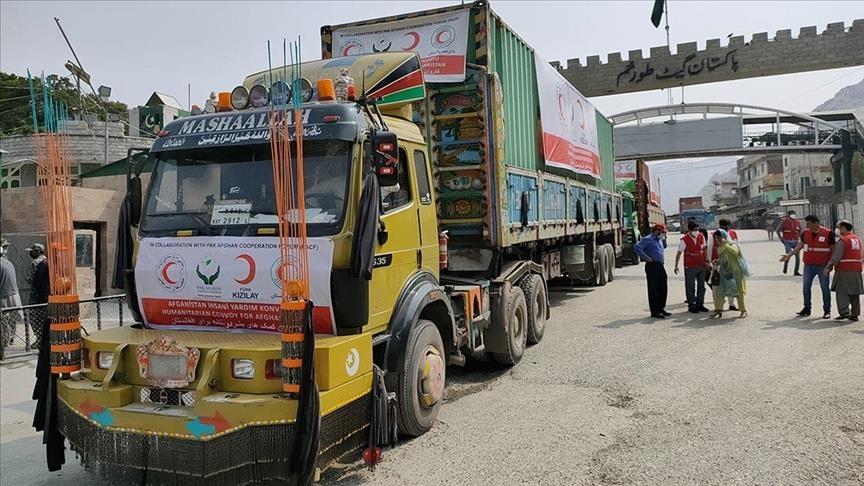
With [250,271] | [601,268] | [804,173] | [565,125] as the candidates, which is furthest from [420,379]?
[804,173]

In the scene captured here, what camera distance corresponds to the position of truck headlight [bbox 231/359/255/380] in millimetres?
3518

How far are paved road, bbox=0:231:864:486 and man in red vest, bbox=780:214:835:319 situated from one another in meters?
0.76

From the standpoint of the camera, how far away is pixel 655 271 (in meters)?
10.3

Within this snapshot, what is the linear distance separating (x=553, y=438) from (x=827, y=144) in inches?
1522

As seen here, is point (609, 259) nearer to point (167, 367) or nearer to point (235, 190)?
point (235, 190)

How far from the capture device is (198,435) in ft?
11.0

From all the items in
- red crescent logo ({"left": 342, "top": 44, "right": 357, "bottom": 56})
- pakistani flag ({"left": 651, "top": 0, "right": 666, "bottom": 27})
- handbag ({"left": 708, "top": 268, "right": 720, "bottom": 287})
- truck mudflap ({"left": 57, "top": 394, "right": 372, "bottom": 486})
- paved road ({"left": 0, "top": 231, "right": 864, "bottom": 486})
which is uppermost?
pakistani flag ({"left": 651, "top": 0, "right": 666, "bottom": 27})

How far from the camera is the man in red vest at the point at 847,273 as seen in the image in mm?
9203

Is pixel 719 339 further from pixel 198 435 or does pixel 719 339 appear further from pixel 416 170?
pixel 198 435

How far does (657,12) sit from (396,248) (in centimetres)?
3474

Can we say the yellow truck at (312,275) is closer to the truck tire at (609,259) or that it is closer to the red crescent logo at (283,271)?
the red crescent logo at (283,271)

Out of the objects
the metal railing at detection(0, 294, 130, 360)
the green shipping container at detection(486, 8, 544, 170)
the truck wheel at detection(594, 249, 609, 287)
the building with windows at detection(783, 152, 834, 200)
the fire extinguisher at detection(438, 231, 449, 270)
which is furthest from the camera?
the building with windows at detection(783, 152, 834, 200)

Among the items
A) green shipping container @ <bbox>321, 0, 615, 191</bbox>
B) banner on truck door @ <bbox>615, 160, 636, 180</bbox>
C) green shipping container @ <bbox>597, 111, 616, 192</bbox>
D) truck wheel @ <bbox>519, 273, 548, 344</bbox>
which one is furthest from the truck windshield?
banner on truck door @ <bbox>615, 160, 636, 180</bbox>

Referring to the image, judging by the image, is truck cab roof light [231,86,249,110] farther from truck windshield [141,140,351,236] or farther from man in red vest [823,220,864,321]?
man in red vest [823,220,864,321]
